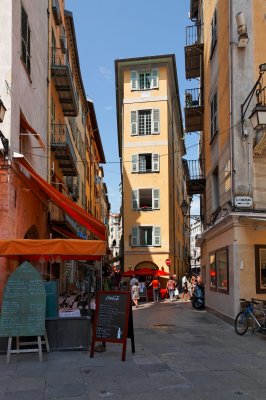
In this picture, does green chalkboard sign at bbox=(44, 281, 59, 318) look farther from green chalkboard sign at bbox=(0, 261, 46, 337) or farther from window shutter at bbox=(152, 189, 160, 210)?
window shutter at bbox=(152, 189, 160, 210)

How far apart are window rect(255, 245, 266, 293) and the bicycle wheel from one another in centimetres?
150

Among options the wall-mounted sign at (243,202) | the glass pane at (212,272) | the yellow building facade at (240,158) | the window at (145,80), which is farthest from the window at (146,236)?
the wall-mounted sign at (243,202)

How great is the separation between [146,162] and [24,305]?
2980 centimetres

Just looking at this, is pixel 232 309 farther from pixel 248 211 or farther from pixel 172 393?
pixel 172 393

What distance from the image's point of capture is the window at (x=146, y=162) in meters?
38.1

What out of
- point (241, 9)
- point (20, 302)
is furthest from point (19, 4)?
point (20, 302)

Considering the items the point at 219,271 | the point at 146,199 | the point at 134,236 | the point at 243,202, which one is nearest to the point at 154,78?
the point at 146,199

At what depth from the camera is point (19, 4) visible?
13.4 meters

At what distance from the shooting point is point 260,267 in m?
14.6

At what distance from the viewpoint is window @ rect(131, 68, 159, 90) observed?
39094 mm

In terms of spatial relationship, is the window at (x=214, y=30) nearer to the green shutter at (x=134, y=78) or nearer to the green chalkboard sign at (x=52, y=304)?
the green chalkboard sign at (x=52, y=304)

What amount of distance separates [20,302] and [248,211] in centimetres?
763

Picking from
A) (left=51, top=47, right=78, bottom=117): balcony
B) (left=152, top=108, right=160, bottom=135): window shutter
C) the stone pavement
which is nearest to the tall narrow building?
(left=152, top=108, right=160, bottom=135): window shutter

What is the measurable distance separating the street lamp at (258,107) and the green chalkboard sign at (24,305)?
7.46 m
